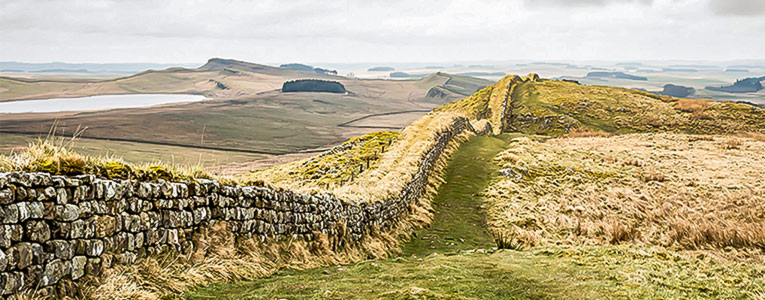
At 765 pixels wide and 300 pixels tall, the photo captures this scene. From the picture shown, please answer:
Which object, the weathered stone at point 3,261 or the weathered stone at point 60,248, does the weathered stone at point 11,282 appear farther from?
the weathered stone at point 60,248

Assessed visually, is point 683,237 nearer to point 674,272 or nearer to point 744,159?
point 674,272

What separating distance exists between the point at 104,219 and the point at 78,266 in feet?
2.59

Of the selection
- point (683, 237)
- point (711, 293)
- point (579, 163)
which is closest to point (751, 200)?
point (683, 237)

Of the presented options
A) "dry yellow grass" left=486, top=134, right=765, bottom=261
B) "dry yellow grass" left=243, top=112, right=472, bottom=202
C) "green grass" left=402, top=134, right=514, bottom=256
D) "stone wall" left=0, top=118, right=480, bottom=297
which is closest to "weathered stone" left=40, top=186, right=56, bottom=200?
"stone wall" left=0, top=118, right=480, bottom=297

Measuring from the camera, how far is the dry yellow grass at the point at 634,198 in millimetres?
17078

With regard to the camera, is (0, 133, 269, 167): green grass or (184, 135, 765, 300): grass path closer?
(184, 135, 765, 300): grass path

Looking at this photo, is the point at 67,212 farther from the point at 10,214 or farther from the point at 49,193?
the point at 10,214

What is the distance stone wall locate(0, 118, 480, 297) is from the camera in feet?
22.4

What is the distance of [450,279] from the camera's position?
1028 centimetres

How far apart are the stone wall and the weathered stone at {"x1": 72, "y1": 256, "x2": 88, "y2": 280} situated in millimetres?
14

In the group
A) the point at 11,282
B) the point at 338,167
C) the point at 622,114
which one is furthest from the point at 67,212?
the point at 622,114

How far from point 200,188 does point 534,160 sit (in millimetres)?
26436

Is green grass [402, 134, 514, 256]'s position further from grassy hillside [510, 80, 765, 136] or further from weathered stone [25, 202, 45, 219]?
grassy hillside [510, 80, 765, 136]

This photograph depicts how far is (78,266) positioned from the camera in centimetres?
762
